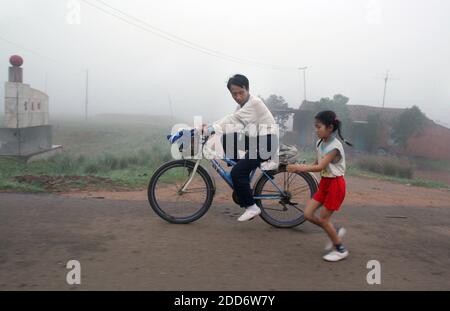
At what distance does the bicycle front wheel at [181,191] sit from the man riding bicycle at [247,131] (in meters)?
0.41

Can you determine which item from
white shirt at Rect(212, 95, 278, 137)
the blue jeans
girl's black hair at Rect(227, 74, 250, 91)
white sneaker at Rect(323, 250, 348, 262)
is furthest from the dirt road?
girl's black hair at Rect(227, 74, 250, 91)

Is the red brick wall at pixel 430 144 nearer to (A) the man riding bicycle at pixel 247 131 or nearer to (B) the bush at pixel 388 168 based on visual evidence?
(B) the bush at pixel 388 168

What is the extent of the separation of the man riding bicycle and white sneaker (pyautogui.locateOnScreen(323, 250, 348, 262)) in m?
1.11

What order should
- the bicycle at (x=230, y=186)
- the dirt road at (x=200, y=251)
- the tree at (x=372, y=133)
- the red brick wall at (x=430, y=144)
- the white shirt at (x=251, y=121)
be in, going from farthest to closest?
the tree at (x=372, y=133) < the red brick wall at (x=430, y=144) < the bicycle at (x=230, y=186) < the white shirt at (x=251, y=121) < the dirt road at (x=200, y=251)

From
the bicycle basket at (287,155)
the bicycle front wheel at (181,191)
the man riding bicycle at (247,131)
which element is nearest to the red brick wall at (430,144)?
the bicycle basket at (287,155)

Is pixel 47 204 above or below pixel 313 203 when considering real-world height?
below

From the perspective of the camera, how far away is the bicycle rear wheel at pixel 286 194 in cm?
503

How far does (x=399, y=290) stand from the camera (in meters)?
3.40

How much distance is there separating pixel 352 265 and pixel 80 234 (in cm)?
287

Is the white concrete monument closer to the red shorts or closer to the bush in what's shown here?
the bush

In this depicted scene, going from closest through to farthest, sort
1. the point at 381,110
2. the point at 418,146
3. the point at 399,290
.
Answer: the point at 399,290, the point at 418,146, the point at 381,110
